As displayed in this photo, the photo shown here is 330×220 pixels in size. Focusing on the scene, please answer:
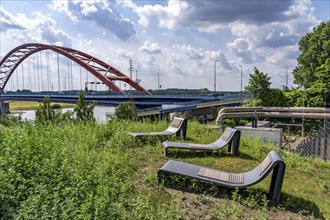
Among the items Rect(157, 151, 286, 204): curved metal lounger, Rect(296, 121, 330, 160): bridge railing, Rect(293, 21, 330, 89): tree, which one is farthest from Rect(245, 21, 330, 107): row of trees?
Rect(157, 151, 286, 204): curved metal lounger

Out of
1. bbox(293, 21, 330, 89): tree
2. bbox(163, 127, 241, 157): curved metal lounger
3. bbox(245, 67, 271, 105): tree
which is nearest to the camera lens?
bbox(163, 127, 241, 157): curved metal lounger

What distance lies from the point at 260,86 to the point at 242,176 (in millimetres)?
24364

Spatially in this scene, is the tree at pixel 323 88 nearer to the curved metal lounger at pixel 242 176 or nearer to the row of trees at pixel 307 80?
the row of trees at pixel 307 80

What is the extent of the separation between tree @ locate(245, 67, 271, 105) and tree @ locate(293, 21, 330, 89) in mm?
5108

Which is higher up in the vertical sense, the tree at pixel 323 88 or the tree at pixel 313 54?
the tree at pixel 313 54

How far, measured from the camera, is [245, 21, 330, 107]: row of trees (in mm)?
25547

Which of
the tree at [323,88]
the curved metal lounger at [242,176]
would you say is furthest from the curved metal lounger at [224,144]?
the tree at [323,88]

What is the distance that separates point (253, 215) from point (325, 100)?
24610mm

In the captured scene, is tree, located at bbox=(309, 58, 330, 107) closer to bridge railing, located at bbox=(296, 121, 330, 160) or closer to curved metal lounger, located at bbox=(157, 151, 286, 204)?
bridge railing, located at bbox=(296, 121, 330, 160)

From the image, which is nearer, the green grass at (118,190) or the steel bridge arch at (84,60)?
the green grass at (118,190)

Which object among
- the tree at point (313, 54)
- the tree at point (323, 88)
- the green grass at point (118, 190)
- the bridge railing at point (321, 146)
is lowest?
the bridge railing at point (321, 146)

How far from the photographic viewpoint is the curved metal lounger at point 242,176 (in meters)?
4.30

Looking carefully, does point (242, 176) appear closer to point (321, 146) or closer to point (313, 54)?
point (321, 146)

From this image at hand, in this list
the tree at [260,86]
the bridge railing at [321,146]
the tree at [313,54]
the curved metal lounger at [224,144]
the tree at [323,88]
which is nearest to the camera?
the curved metal lounger at [224,144]
